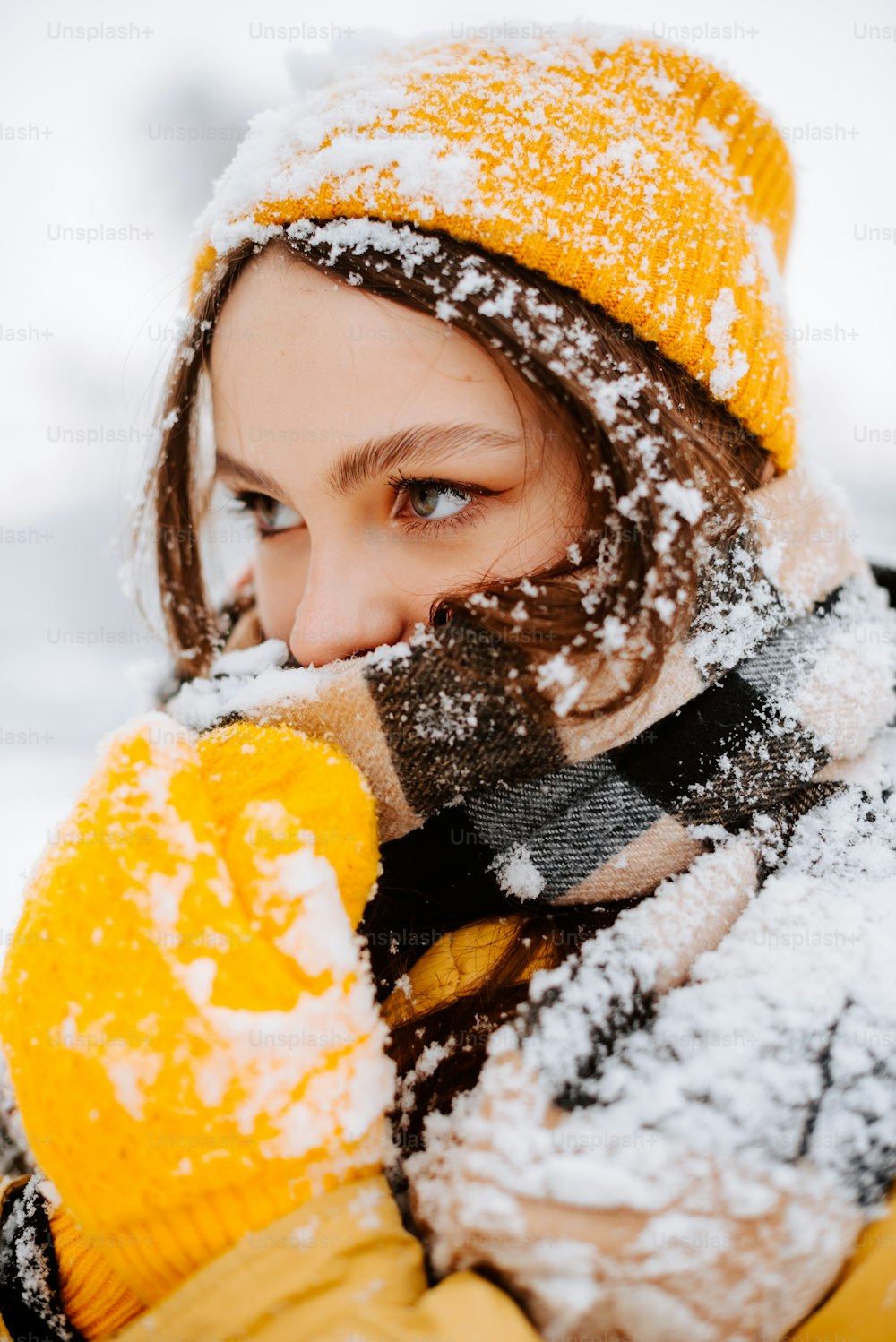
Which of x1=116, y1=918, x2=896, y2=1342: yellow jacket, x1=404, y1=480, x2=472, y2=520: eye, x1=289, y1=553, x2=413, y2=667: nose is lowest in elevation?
x1=116, y1=918, x2=896, y2=1342: yellow jacket

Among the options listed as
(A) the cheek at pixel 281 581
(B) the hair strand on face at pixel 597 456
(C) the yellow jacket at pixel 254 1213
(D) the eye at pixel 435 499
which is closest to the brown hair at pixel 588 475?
(B) the hair strand on face at pixel 597 456

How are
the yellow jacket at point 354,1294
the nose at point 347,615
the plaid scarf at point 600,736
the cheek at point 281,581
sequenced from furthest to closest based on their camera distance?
1. the cheek at point 281,581
2. the nose at point 347,615
3. the plaid scarf at point 600,736
4. the yellow jacket at point 354,1294

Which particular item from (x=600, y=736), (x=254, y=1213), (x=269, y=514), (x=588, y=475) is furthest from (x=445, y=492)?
(x=254, y=1213)

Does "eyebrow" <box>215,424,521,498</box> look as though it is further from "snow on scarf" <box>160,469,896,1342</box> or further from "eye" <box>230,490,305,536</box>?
"eye" <box>230,490,305,536</box>

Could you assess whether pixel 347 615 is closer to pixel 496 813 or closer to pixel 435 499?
pixel 435 499

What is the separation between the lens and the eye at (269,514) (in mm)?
1336

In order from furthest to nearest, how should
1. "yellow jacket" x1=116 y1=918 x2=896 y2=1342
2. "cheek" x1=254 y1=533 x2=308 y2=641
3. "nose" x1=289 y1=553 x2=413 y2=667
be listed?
"cheek" x1=254 y1=533 x2=308 y2=641 < "nose" x1=289 y1=553 x2=413 y2=667 < "yellow jacket" x1=116 y1=918 x2=896 y2=1342

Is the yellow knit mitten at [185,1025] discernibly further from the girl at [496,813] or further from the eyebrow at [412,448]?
the eyebrow at [412,448]

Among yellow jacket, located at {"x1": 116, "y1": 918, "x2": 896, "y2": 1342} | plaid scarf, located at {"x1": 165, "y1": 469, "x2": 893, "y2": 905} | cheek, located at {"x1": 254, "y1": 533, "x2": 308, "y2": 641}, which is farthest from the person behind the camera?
cheek, located at {"x1": 254, "y1": 533, "x2": 308, "y2": 641}

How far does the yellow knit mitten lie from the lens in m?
0.67

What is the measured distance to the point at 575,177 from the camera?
3.13 feet

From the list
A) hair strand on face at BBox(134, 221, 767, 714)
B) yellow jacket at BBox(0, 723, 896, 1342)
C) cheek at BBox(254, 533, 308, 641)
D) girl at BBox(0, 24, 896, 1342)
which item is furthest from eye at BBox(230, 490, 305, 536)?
yellow jacket at BBox(0, 723, 896, 1342)

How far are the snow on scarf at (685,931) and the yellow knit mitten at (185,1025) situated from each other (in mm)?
138

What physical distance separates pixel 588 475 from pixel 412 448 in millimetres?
216
